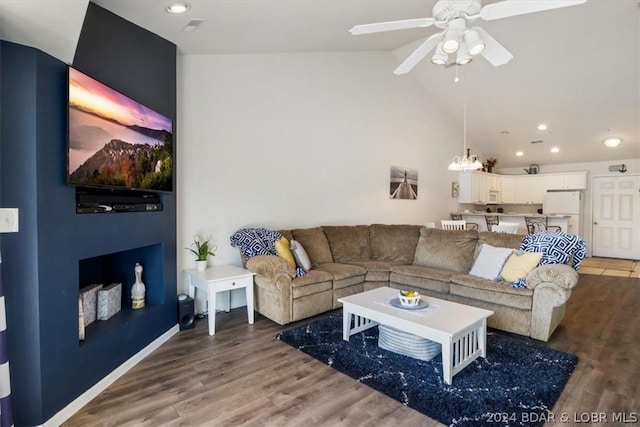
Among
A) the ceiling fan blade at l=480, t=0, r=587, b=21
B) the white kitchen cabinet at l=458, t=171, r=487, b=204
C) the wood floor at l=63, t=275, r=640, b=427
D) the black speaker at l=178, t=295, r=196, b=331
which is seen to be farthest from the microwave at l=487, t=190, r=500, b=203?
the black speaker at l=178, t=295, r=196, b=331

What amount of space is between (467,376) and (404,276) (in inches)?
65.7

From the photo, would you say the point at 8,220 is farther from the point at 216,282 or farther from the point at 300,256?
the point at 300,256

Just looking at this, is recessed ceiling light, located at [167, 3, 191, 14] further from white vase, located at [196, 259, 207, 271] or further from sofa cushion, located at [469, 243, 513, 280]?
sofa cushion, located at [469, 243, 513, 280]

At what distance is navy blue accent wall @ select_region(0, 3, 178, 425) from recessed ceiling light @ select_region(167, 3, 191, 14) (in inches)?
15.5

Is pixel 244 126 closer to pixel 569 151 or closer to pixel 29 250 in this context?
pixel 29 250

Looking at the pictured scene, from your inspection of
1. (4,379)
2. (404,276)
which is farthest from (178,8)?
(404,276)

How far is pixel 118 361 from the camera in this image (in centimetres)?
244

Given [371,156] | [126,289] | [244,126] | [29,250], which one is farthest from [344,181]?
[29,250]

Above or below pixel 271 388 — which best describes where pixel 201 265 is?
above

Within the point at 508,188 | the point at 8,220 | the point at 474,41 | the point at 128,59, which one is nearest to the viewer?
the point at 8,220

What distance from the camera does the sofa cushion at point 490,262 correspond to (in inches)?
139

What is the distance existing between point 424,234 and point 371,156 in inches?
67.8

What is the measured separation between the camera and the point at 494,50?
247 centimetres

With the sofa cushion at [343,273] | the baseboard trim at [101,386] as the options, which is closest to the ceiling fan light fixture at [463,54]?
the sofa cushion at [343,273]
